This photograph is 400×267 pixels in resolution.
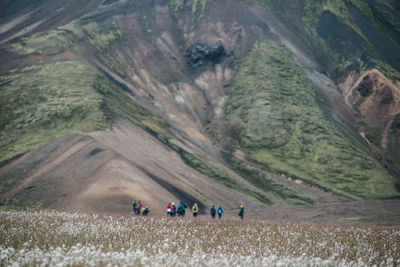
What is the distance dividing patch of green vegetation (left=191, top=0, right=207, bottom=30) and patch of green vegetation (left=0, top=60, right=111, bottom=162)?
61.1 metres

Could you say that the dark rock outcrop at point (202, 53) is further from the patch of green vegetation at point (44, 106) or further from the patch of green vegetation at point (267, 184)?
the patch of green vegetation at point (267, 184)

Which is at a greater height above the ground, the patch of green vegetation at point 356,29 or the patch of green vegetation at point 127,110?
the patch of green vegetation at point 356,29

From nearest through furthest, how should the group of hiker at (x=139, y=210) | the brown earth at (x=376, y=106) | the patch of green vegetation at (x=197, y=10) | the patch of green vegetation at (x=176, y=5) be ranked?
the group of hiker at (x=139, y=210) < the brown earth at (x=376, y=106) < the patch of green vegetation at (x=197, y=10) < the patch of green vegetation at (x=176, y=5)

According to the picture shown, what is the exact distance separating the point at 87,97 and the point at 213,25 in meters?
72.0

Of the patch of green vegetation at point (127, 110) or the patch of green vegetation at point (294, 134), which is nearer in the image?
the patch of green vegetation at point (127, 110)

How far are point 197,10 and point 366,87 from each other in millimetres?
64451

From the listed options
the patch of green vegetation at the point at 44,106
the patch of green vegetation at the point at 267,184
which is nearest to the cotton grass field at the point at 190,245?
the patch of green vegetation at the point at 44,106

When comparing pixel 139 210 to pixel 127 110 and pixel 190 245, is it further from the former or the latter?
pixel 127 110

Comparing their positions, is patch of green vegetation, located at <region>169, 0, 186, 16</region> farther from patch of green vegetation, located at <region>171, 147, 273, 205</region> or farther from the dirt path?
the dirt path

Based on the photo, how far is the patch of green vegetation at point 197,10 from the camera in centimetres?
13462

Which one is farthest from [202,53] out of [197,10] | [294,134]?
[294,134]

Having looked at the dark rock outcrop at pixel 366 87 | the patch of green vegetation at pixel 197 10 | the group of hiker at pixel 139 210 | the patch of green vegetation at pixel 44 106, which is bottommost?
the group of hiker at pixel 139 210

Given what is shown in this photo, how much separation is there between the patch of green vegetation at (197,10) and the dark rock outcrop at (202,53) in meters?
11.9

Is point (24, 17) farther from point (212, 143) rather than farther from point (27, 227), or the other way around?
point (27, 227)
